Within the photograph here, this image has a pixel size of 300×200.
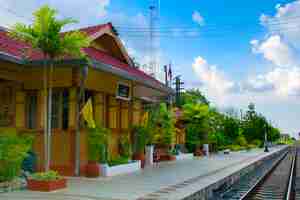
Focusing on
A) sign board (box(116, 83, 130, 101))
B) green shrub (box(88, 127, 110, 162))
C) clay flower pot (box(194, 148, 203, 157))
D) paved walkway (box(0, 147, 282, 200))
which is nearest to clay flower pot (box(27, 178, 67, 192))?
paved walkway (box(0, 147, 282, 200))

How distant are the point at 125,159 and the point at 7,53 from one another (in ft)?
19.2

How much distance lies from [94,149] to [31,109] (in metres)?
2.90

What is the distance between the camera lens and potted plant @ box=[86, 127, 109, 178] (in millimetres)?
14883

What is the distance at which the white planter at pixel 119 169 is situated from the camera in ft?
49.3

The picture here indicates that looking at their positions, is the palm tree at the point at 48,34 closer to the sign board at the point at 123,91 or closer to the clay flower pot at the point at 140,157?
the sign board at the point at 123,91

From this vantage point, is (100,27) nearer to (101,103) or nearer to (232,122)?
(101,103)

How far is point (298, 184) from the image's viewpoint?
18672 mm

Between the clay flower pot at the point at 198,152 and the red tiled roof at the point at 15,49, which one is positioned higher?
the red tiled roof at the point at 15,49

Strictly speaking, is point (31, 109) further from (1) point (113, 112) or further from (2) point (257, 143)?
(2) point (257, 143)

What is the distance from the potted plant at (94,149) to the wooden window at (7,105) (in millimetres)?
2967

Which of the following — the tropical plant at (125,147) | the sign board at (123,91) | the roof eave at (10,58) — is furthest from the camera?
the tropical plant at (125,147)

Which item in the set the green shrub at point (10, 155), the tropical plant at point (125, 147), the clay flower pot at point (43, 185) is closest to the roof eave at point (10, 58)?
the green shrub at point (10, 155)

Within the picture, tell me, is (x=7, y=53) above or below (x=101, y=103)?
above

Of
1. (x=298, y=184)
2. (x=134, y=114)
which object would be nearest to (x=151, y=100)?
(x=134, y=114)
